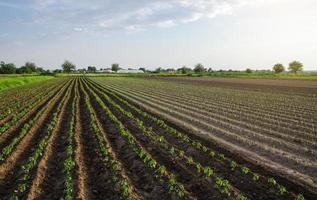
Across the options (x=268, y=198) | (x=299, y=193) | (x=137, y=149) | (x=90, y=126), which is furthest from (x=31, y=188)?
(x=90, y=126)

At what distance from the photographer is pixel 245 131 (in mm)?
14203

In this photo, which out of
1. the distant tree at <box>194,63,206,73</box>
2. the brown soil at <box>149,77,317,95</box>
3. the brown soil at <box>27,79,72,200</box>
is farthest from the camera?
the distant tree at <box>194,63,206,73</box>

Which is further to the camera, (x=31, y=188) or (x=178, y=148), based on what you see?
(x=178, y=148)

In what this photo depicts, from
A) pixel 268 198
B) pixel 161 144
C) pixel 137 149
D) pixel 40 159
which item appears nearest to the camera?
pixel 268 198

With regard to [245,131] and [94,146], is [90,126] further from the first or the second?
[245,131]

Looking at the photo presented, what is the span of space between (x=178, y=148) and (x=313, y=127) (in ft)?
24.4

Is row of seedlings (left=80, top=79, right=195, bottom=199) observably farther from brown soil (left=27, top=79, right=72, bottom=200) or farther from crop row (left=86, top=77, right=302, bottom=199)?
brown soil (left=27, top=79, right=72, bottom=200)

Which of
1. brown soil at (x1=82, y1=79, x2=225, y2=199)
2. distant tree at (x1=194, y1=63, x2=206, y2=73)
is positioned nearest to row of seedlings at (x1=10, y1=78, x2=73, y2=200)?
brown soil at (x1=82, y1=79, x2=225, y2=199)

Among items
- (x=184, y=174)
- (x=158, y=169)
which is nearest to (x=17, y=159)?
(x=158, y=169)

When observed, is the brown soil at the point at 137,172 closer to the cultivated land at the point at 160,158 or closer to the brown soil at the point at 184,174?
the cultivated land at the point at 160,158

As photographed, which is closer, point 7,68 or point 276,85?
point 276,85

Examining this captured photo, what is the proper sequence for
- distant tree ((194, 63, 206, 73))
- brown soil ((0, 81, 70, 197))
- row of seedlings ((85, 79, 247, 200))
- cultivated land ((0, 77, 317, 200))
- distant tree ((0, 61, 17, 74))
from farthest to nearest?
distant tree ((194, 63, 206, 73)) < distant tree ((0, 61, 17, 74)) < brown soil ((0, 81, 70, 197)) < cultivated land ((0, 77, 317, 200)) < row of seedlings ((85, 79, 247, 200))

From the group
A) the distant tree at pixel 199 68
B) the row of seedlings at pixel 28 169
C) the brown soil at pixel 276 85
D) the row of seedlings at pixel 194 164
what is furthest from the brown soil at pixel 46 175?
the distant tree at pixel 199 68

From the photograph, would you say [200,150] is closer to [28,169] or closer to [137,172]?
[137,172]
